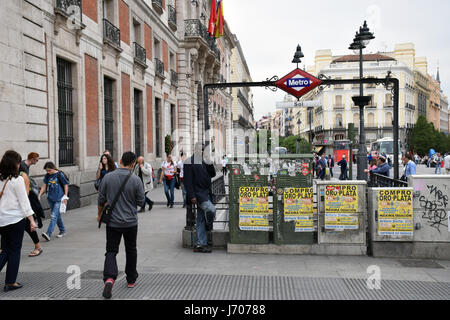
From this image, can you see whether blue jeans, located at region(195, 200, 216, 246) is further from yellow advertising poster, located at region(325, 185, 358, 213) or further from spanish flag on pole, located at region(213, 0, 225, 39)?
spanish flag on pole, located at region(213, 0, 225, 39)

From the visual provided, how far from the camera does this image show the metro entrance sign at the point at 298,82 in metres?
7.96

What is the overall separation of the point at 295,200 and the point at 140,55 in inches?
573

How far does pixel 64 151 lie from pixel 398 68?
7671 cm

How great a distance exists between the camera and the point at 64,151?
12797 millimetres

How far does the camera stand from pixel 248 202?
705cm

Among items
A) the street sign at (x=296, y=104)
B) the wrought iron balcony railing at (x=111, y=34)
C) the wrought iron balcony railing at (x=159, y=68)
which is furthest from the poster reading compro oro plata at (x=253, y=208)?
the wrought iron balcony railing at (x=159, y=68)

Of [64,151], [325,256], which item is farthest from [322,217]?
[64,151]

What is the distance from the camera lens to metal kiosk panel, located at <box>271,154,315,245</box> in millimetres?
6941

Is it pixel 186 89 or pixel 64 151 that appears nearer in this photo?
pixel 64 151

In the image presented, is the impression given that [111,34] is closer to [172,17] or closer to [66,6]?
[66,6]

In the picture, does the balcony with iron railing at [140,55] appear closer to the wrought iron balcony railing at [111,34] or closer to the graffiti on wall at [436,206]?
the wrought iron balcony railing at [111,34]

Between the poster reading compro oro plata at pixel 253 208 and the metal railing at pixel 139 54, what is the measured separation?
13.4m

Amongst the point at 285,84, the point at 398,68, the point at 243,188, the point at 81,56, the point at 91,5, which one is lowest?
the point at 243,188

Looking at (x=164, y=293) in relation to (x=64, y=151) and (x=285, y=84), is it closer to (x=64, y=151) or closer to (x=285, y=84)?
(x=285, y=84)
